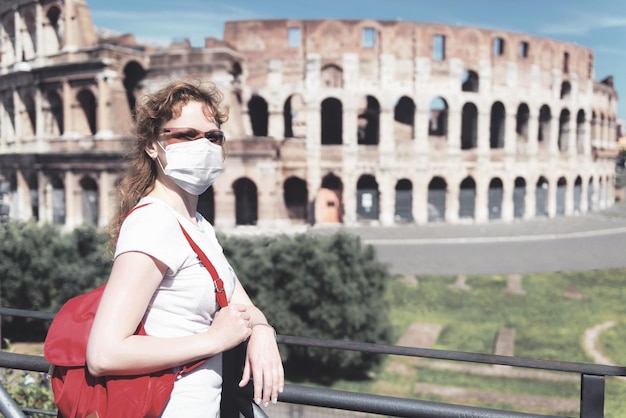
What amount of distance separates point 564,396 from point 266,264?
9455mm

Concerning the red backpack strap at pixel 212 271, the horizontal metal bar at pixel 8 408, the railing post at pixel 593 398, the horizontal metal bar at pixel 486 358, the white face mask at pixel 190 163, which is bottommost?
the horizontal metal bar at pixel 8 408

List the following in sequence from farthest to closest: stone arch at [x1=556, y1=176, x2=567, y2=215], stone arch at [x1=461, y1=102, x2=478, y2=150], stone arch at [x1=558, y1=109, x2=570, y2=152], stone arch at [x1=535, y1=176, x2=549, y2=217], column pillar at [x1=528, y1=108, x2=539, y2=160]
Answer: stone arch at [x1=558, y1=109, x2=570, y2=152] → stone arch at [x1=556, y1=176, x2=567, y2=215] → stone arch at [x1=535, y1=176, x2=549, y2=217] → column pillar at [x1=528, y1=108, x2=539, y2=160] → stone arch at [x1=461, y1=102, x2=478, y2=150]

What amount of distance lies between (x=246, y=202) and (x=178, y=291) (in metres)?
29.2

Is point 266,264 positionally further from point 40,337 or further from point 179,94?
point 179,94

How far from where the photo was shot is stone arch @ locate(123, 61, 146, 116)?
29188mm

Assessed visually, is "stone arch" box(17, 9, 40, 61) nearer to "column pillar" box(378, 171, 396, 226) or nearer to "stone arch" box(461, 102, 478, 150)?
"column pillar" box(378, 171, 396, 226)

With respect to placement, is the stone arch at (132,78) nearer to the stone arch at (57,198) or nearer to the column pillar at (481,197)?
the stone arch at (57,198)

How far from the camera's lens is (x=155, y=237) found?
1929 mm

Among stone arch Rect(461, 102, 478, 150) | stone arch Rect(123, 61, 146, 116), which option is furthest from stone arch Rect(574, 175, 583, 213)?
stone arch Rect(123, 61, 146, 116)

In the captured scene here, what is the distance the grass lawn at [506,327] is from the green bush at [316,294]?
1143 millimetres

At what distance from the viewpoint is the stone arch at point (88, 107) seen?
29.1 metres

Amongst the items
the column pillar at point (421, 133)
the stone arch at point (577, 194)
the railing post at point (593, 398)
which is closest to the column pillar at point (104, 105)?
the column pillar at point (421, 133)

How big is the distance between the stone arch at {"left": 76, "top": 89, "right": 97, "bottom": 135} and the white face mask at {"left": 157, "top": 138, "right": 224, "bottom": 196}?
1148 inches

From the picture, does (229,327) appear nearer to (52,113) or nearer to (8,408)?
(8,408)
